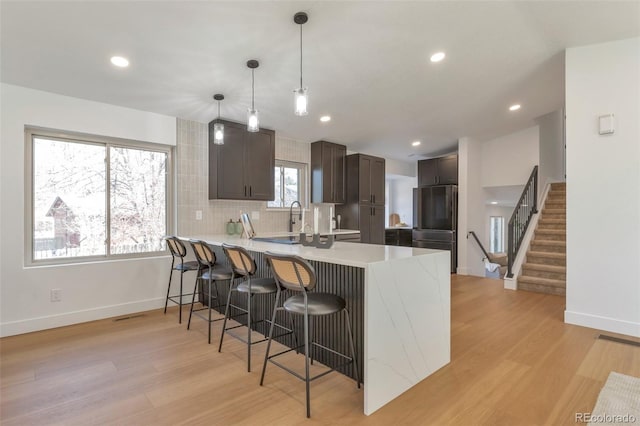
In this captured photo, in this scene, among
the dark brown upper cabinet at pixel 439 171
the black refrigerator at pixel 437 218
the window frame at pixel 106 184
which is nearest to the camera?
the window frame at pixel 106 184

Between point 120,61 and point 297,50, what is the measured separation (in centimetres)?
155

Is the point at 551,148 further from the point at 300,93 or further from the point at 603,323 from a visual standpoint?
the point at 300,93

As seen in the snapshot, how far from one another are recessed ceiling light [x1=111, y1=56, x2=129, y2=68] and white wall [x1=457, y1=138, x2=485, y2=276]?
18.4 feet

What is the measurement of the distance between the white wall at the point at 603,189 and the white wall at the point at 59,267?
15.5 ft

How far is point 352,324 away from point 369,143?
14.2 ft

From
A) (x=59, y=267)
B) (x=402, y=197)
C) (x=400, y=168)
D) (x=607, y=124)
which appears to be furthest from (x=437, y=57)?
(x=402, y=197)

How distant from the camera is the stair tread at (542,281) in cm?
456

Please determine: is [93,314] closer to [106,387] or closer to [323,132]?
[106,387]

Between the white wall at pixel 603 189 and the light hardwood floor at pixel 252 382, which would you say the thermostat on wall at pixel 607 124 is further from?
the light hardwood floor at pixel 252 382

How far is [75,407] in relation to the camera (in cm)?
198

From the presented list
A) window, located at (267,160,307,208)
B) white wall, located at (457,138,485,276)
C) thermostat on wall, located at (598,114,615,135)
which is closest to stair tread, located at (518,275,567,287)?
white wall, located at (457,138,485,276)

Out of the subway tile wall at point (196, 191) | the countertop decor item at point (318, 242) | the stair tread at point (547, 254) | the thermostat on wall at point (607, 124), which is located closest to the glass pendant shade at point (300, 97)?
the countertop decor item at point (318, 242)

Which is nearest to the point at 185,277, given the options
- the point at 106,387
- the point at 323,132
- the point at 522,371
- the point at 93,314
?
the point at 93,314

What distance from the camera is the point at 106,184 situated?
3783mm
